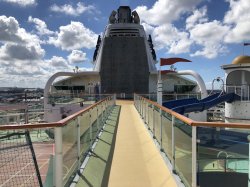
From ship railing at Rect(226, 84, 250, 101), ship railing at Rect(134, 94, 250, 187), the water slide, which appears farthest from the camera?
ship railing at Rect(226, 84, 250, 101)

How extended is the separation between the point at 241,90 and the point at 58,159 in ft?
56.4

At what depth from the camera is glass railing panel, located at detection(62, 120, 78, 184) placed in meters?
3.36

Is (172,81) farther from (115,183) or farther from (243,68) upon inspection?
(115,183)

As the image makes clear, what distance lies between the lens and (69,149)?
12.0ft

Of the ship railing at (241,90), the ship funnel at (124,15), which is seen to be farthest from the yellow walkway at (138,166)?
the ship funnel at (124,15)

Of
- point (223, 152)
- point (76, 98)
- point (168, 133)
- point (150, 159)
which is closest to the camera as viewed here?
point (223, 152)

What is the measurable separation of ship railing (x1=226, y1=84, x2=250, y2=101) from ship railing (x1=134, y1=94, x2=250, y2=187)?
14.8m

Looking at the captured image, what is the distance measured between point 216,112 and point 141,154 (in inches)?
785

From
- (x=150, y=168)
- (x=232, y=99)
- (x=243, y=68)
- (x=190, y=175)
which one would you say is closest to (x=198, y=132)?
(x=190, y=175)

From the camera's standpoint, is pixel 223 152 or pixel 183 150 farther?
pixel 223 152

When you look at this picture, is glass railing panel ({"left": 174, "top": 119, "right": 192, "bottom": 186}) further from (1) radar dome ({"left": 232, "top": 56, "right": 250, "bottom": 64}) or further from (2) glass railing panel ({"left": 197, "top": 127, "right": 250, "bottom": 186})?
(1) radar dome ({"left": 232, "top": 56, "right": 250, "bottom": 64})

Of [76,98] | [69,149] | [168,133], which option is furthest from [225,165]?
[76,98]

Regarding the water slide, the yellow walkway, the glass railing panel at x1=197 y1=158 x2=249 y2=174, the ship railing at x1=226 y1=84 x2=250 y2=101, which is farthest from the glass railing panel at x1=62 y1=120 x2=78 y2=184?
the ship railing at x1=226 y1=84 x2=250 y2=101

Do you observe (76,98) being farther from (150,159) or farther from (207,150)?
(207,150)
